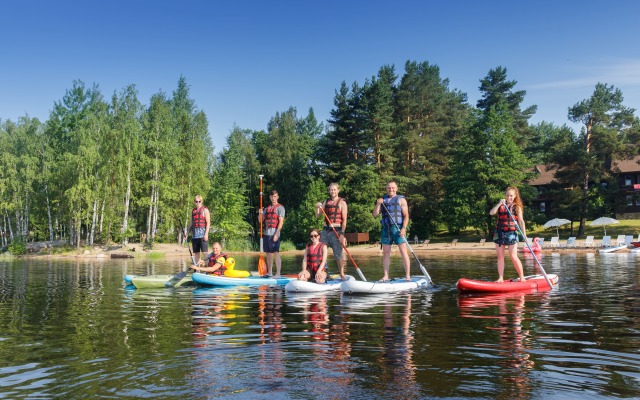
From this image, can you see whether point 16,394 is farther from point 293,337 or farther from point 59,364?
point 293,337

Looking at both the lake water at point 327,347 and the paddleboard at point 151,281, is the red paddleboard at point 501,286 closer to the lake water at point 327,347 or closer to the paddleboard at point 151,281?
the lake water at point 327,347

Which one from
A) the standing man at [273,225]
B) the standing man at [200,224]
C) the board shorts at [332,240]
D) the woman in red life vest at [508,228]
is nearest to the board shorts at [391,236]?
the board shorts at [332,240]

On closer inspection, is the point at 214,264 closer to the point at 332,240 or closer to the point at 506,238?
the point at 332,240

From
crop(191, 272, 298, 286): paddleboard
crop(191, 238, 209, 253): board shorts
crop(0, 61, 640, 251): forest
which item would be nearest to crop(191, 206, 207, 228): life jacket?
crop(191, 238, 209, 253): board shorts

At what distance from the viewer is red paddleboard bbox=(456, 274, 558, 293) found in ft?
40.2

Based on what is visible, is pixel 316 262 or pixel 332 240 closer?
pixel 316 262

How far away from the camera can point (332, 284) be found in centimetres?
1336

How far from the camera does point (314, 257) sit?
1343 centimetres

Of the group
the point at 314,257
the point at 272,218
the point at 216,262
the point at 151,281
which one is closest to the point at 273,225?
the point at 272,218

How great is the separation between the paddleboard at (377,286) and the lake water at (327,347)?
49 centimetres

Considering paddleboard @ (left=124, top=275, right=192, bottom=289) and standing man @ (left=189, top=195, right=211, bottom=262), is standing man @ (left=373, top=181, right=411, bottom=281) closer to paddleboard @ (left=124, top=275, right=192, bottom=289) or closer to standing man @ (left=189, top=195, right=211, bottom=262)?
standing man @ (left=189, top=195, right=211, bottom=262)

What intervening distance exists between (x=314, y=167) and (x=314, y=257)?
49.0m

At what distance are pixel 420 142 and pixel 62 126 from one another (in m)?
33.3

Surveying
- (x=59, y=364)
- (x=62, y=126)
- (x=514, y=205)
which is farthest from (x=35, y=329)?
(x=62, y=126)
